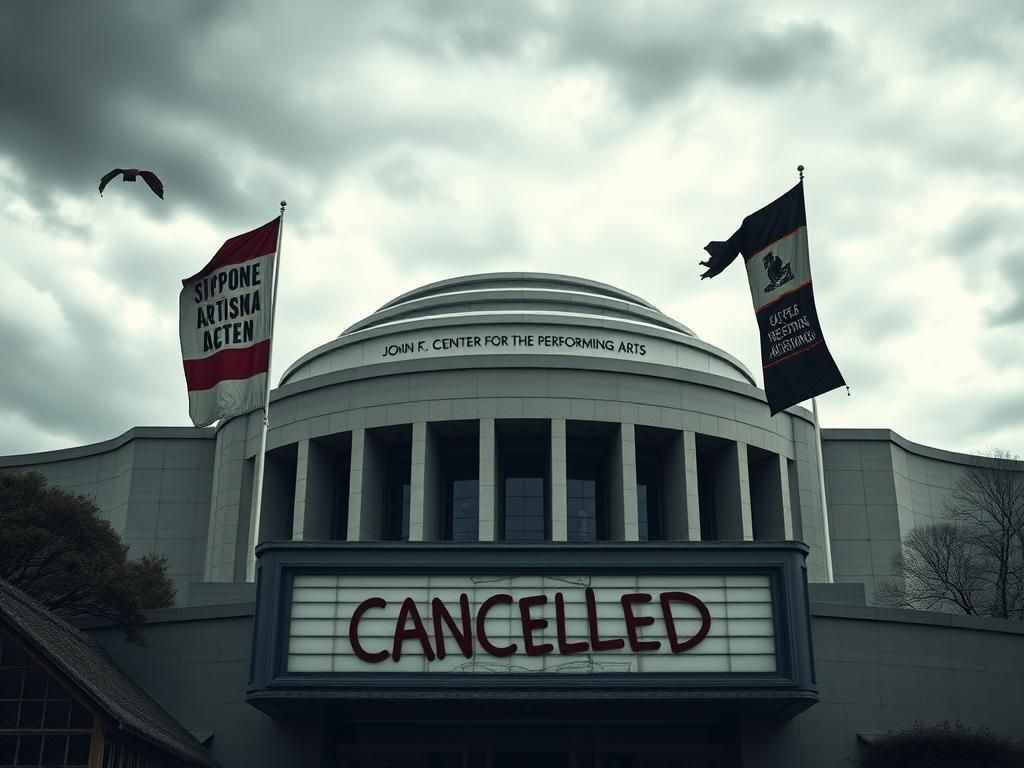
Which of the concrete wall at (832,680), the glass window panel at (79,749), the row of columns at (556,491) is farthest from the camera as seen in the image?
the row of columns at (556,491)

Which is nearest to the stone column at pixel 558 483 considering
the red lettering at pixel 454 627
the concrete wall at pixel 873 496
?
the red lettering at pixel 454 627

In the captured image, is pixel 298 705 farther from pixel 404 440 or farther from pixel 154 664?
pixel 404 440

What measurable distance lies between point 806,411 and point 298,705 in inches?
1235

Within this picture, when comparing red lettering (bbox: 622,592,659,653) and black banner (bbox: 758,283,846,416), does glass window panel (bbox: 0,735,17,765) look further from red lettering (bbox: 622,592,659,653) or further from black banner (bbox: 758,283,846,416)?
black banner (bbox: 758,283,846,416)

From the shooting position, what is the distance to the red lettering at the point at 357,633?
2638cm

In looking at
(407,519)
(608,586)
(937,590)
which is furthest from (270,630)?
(937,590)

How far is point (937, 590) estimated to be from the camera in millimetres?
50562

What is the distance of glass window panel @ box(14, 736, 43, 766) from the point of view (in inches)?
934

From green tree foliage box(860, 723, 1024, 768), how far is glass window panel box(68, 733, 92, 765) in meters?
18.1

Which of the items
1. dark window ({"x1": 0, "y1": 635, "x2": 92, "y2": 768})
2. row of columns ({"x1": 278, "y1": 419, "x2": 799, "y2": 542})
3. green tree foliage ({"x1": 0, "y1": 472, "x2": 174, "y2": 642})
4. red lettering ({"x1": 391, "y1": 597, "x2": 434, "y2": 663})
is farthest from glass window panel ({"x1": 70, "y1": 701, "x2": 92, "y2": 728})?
row of columns ({"x1": 278, "y1": 419, "x2": 799, "y2": 542})

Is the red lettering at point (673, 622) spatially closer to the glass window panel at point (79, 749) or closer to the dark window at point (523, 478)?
the glass window panel at point (79, 749)

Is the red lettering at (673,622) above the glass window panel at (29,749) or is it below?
above

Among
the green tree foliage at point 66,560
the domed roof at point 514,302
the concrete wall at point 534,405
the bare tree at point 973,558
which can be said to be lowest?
the green tree foliage at point 66,560

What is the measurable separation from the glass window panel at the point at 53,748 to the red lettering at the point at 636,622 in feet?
41.5
